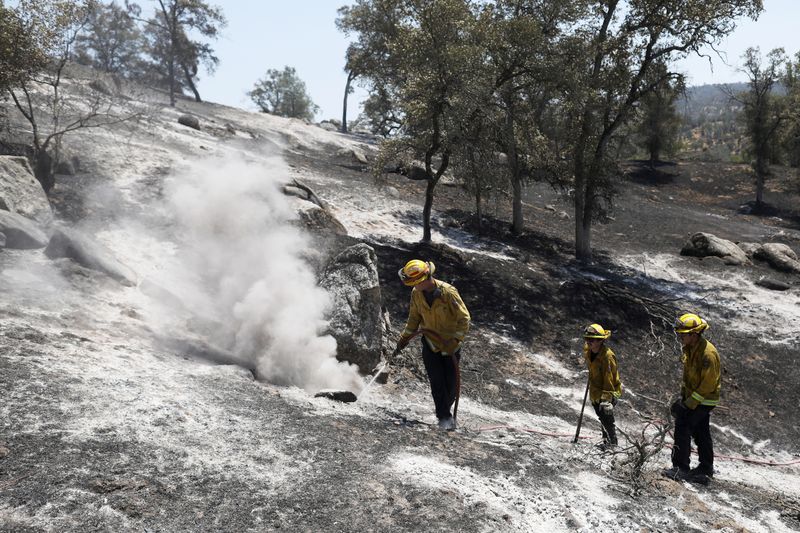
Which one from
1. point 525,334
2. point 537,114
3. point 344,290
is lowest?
point 525,334

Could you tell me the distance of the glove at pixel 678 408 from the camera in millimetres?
5898

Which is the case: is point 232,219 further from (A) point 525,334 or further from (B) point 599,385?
(B) point 599,385

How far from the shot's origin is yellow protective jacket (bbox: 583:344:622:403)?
6.23m

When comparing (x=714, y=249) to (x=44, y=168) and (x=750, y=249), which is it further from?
(x=44, y=168)

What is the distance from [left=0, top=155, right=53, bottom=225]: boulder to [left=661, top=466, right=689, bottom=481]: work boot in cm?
969

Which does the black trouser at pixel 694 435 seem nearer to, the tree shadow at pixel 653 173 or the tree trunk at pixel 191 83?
the tree shadow at pixel 653 173

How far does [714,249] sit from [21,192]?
18.1 metres

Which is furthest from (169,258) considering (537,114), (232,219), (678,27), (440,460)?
(678,27)

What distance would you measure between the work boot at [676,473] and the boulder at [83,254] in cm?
737

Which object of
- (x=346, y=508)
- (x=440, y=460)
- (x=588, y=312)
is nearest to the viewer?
(x=346, y=508)

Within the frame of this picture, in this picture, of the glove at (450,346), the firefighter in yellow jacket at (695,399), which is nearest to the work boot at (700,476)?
the firefighter in yellow jacket at (695,399)

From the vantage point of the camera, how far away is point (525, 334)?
1110 cm

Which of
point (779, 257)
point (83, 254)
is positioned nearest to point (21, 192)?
point (83, 254)

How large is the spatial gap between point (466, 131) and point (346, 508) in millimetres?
11098
